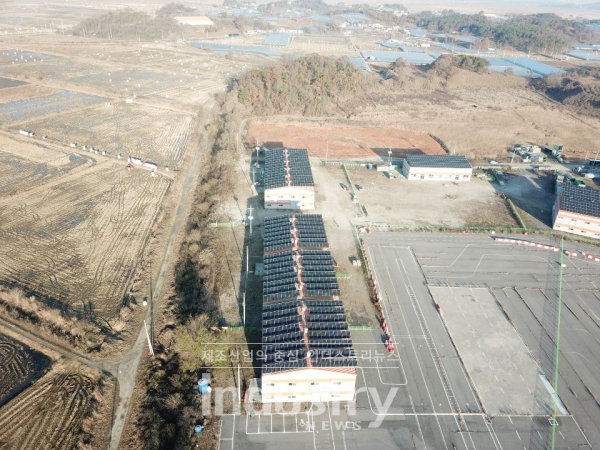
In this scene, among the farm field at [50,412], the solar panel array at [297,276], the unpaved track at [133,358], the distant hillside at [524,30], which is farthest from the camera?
the distant hillside at [524,30]

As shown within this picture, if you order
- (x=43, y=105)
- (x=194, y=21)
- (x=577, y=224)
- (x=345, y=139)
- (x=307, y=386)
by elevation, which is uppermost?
(x=194, y=21)

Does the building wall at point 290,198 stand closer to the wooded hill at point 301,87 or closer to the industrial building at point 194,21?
the wooded hill at point 301,87

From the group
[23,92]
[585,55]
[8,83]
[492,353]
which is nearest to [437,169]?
[492,353]

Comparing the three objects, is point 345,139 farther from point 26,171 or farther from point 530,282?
point 26,171

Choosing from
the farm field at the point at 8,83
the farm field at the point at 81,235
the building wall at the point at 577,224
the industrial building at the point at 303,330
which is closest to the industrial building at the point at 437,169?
the building wall at the point at 577,224

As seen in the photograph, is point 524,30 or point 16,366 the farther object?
point 524,30

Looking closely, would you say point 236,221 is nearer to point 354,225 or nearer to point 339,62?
point 354,225
